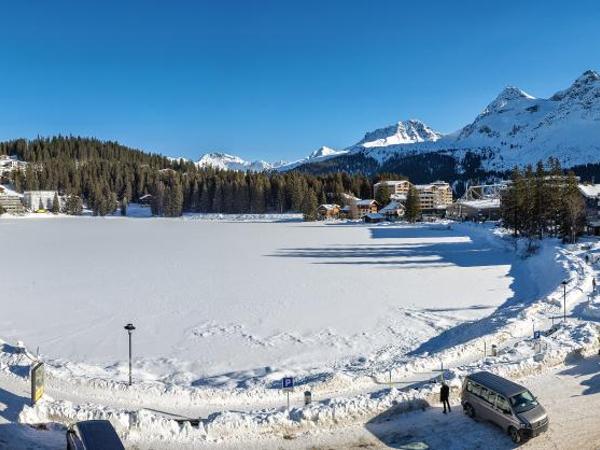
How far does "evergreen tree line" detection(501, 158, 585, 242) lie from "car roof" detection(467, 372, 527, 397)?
152 feet

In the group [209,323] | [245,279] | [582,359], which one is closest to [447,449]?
[582,359]

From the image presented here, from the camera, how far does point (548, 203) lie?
191 feet

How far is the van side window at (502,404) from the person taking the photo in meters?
12.9

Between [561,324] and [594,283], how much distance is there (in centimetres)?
1072

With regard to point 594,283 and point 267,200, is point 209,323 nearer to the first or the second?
point 594,283

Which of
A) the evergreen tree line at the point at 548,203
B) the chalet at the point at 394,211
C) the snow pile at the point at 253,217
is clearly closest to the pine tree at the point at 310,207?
the snow pile at the point at 253,217

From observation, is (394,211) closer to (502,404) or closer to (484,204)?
(484,204)

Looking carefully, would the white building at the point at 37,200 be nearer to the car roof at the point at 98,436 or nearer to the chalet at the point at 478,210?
the chalet at the point at 478,210

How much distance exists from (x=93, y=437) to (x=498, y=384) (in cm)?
1051

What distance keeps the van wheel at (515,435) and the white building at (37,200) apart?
189 metres

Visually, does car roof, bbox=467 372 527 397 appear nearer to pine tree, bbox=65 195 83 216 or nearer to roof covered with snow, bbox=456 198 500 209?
roof covered with snow, bbox=456 198 500 209

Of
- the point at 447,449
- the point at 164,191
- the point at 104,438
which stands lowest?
the point at 447,449

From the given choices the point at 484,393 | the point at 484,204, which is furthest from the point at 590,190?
the point at 484,393

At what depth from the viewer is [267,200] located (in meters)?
163
